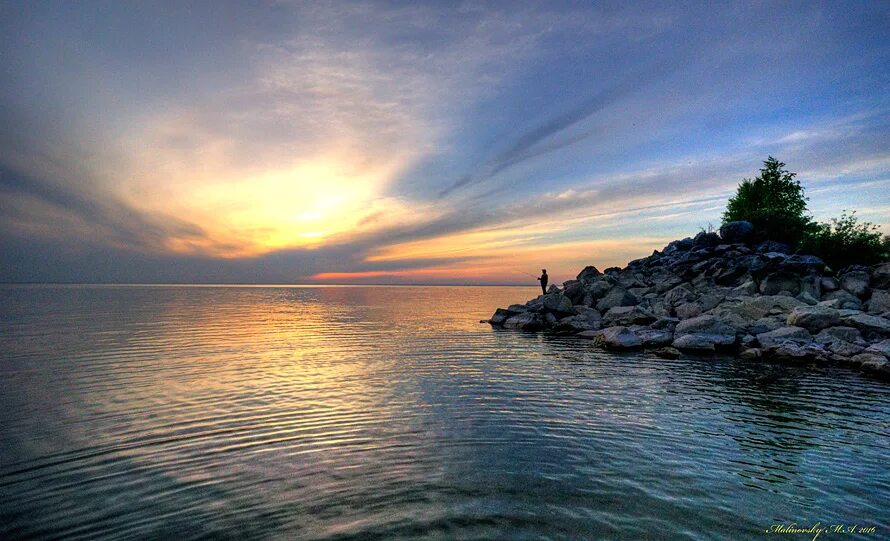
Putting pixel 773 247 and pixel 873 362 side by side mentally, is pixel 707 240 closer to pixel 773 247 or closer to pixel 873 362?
pixel 773 247

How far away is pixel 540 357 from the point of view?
2752 cm

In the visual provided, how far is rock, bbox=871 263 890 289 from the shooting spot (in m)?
35.1

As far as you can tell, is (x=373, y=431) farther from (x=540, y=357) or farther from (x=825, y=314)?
(x=825, y=314)

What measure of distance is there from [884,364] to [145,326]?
54.4 metres

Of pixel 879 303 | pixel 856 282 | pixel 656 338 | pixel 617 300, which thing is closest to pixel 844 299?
pixel 879 303

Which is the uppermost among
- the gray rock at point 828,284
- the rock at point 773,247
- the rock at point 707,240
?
the rock at point 707,240

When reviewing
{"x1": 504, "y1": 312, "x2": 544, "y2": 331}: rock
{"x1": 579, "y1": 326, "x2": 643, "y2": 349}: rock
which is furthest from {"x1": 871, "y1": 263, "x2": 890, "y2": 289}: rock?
{"x1": 504, "y1": 312, "x2": 544, "y2": 331}: rock

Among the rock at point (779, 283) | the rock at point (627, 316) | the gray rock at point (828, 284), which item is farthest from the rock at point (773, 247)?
the rock at point (627, 316)

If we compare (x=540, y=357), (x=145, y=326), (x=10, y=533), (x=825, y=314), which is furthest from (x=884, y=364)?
(x=145, y=326)

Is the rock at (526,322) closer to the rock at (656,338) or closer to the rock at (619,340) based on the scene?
the rock at (619,340)

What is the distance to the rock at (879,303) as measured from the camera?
3109cm

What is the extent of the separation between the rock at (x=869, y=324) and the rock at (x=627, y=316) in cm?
1198

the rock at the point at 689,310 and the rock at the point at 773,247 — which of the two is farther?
the rock at the point at 773,247

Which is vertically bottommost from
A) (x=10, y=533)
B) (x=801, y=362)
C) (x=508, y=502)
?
(x=801, y=362)
